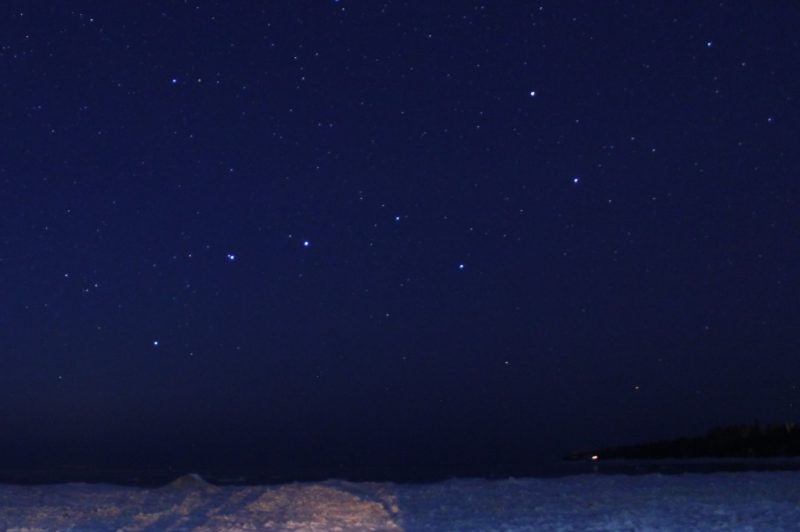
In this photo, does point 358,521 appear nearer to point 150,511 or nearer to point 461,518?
point 461,518

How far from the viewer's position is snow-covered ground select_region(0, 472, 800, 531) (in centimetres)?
1184

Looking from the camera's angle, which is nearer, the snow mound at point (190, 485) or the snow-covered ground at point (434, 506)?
the snow-covered ground at point (434, 506)

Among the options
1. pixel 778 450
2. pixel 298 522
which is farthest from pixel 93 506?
pixel 778 450

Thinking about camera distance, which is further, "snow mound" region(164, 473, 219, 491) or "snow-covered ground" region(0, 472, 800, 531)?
"snow mound" region(164, 473, 219, 491)

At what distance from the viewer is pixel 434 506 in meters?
14.0

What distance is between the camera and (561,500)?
14383 millimetres

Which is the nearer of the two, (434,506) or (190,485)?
(434,506)

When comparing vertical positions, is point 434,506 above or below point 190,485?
below

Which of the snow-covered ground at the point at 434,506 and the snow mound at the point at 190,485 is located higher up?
the snow mound at the point at 190,485

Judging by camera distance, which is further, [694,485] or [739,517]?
[694,485]

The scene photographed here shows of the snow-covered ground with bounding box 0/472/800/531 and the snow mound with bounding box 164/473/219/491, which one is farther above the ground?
the snow mound with bounding box 164/473/219/491

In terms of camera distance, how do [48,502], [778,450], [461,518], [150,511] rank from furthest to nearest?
1. [778,450]
2. [48,502]
3. [150,511]
4. [461,518]

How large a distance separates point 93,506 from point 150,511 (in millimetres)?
1297

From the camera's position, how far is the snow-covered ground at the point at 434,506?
11.8 meters
